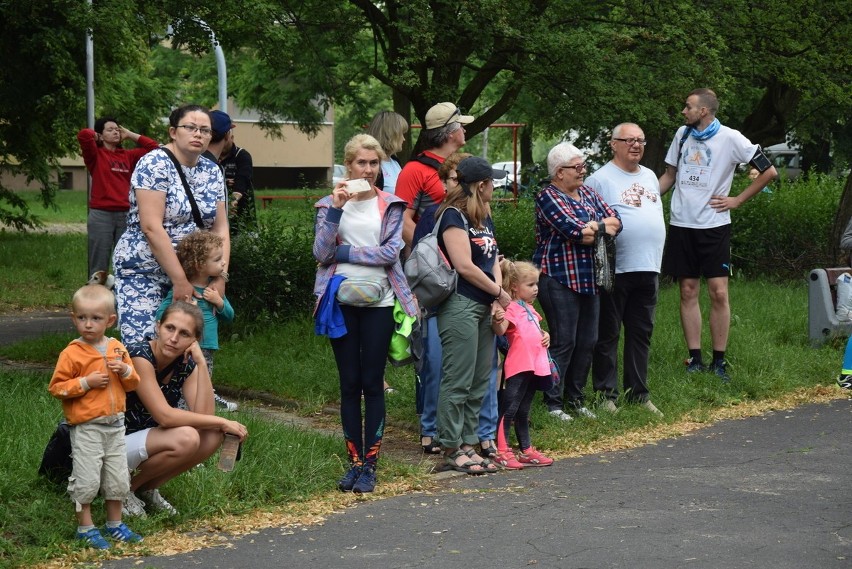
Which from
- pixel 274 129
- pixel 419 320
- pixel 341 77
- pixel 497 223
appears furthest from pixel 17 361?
pixel 274 129

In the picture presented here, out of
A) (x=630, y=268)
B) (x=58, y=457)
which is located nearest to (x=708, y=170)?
(x=630, y=268)

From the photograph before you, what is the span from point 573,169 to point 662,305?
493 centimetres

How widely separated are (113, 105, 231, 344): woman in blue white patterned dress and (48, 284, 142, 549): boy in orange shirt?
1216 mm

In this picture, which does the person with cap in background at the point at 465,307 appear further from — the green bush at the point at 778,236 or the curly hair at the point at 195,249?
the green bush at the point at 778,236

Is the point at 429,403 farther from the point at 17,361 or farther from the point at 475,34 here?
the point at 475,34

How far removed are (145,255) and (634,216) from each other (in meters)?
3.58

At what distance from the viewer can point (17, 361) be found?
1045 cm

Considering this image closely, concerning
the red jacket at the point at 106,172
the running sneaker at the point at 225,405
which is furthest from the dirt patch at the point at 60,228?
the running sneaker at the point at 225,405

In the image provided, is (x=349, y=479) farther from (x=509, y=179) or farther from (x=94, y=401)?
(x=509, y=179)

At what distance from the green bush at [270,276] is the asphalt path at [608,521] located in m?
4.84

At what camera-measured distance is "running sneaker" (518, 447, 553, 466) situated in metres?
7.13

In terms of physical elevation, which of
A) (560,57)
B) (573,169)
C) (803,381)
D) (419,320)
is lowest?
(803,381)

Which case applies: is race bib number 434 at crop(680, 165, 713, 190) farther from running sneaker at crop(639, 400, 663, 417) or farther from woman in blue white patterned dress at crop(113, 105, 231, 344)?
woman in blue white patterned dress at crop(113, 105, 231, 344)

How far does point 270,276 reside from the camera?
11438 mm
